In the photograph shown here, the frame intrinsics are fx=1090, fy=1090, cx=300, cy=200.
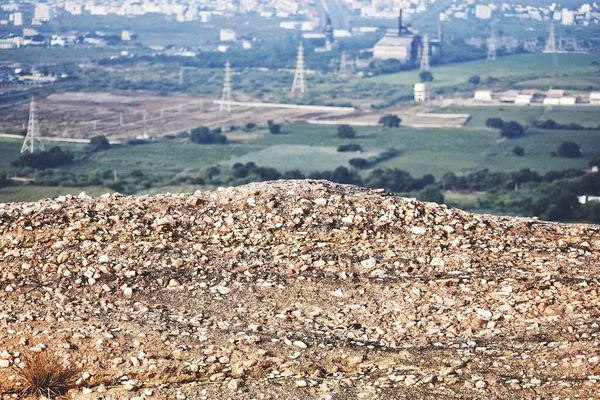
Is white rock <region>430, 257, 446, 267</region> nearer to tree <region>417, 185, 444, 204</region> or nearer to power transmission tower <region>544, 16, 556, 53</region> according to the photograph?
tree <region>417, 185, 444, 204</region>

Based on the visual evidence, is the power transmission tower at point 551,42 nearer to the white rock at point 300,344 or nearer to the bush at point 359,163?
the bush at point 359,163

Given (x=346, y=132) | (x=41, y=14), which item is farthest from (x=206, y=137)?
(x=41, y=14)

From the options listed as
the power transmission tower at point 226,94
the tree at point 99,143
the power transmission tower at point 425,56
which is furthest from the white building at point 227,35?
the tree at point 99,143

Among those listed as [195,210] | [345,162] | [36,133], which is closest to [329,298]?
[195,210]

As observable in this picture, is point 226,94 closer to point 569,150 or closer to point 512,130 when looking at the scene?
point 512,130

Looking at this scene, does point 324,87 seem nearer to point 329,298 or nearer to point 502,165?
point 502,165

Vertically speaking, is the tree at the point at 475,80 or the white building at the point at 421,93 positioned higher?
the tree at the point at 475,80

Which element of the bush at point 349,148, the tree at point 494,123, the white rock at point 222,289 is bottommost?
the bush at point 349,148

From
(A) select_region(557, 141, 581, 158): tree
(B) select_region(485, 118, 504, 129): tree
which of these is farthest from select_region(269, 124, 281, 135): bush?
(A) select_region(557, 141, 581, 158): tree
